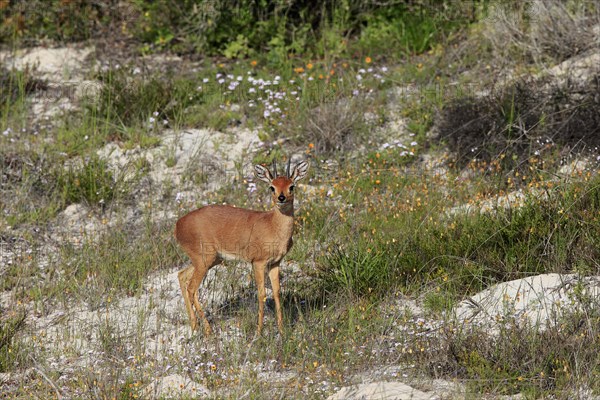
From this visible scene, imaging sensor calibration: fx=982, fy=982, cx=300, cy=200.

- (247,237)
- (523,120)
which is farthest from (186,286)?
(523,120)

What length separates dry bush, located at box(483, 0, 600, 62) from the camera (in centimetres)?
1186

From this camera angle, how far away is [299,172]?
772 cm

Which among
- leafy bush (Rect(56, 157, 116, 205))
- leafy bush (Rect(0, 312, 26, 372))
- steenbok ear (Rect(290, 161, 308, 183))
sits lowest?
leafy bush (Rect(56, 157, 116, 205))

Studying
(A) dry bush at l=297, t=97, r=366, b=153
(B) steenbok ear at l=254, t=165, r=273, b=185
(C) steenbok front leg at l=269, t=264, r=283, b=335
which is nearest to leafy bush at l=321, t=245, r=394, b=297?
(C) steenbok front leg at l=269, t=264, r=283, b=335

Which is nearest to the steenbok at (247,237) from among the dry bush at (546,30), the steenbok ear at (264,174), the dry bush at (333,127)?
the steenbok ear at (264,174)

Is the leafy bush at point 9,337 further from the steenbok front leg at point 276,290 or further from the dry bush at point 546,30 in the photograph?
the dry bush at point 546,30

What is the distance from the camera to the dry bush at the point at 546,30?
11859 millimetres

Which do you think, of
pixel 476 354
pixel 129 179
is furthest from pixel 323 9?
pixel 476 354

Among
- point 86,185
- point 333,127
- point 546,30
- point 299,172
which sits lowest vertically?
point 86,185

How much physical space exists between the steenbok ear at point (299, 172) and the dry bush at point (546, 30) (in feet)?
16.8

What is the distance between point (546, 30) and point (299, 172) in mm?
5493

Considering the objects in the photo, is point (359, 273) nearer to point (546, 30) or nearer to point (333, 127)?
point (333, 127)

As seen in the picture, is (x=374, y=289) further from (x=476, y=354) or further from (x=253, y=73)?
(x=253, y=73)

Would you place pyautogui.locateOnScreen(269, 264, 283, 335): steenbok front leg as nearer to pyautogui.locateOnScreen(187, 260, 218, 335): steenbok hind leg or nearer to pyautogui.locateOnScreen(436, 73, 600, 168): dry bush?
pyautogui.locateOnScreen(187, 260, 218, 335): steenbok hind leg
